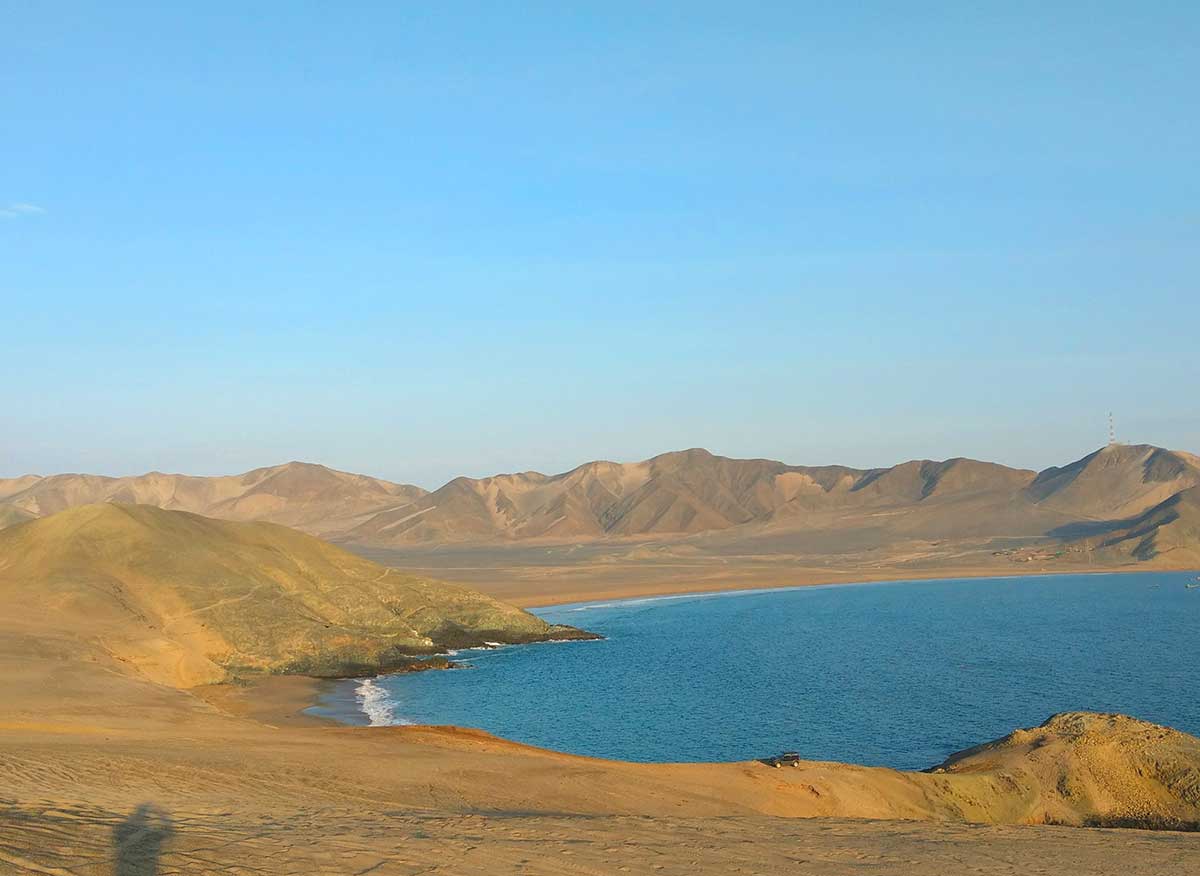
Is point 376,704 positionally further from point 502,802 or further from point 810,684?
point 502,802

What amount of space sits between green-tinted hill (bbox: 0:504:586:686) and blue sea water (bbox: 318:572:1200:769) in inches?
261

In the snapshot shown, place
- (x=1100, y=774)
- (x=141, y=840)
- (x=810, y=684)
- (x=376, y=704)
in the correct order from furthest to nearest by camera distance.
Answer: (x=810, y=684), (x=376, y=704), (x=1100, y=774), (x=141, y=840)

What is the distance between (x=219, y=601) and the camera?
74.2 metres

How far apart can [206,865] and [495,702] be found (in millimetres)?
43231

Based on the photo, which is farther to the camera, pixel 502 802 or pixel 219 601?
pixel 219 601

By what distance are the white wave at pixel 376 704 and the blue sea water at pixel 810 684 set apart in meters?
0.16

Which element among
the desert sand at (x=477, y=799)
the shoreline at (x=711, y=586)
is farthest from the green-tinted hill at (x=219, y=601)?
the shoreline at (x=711, y=586)

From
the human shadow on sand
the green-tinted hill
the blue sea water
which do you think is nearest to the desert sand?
the human shadow on sand

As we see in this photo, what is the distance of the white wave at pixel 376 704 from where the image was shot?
166ft

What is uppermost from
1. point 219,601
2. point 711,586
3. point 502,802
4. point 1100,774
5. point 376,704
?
point 219,601

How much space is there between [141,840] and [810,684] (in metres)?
51.6

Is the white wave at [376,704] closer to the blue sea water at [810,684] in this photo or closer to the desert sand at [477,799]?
the blue sea water at [810,684]

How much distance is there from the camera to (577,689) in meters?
62.5

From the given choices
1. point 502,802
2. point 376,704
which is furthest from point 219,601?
point 502,802
